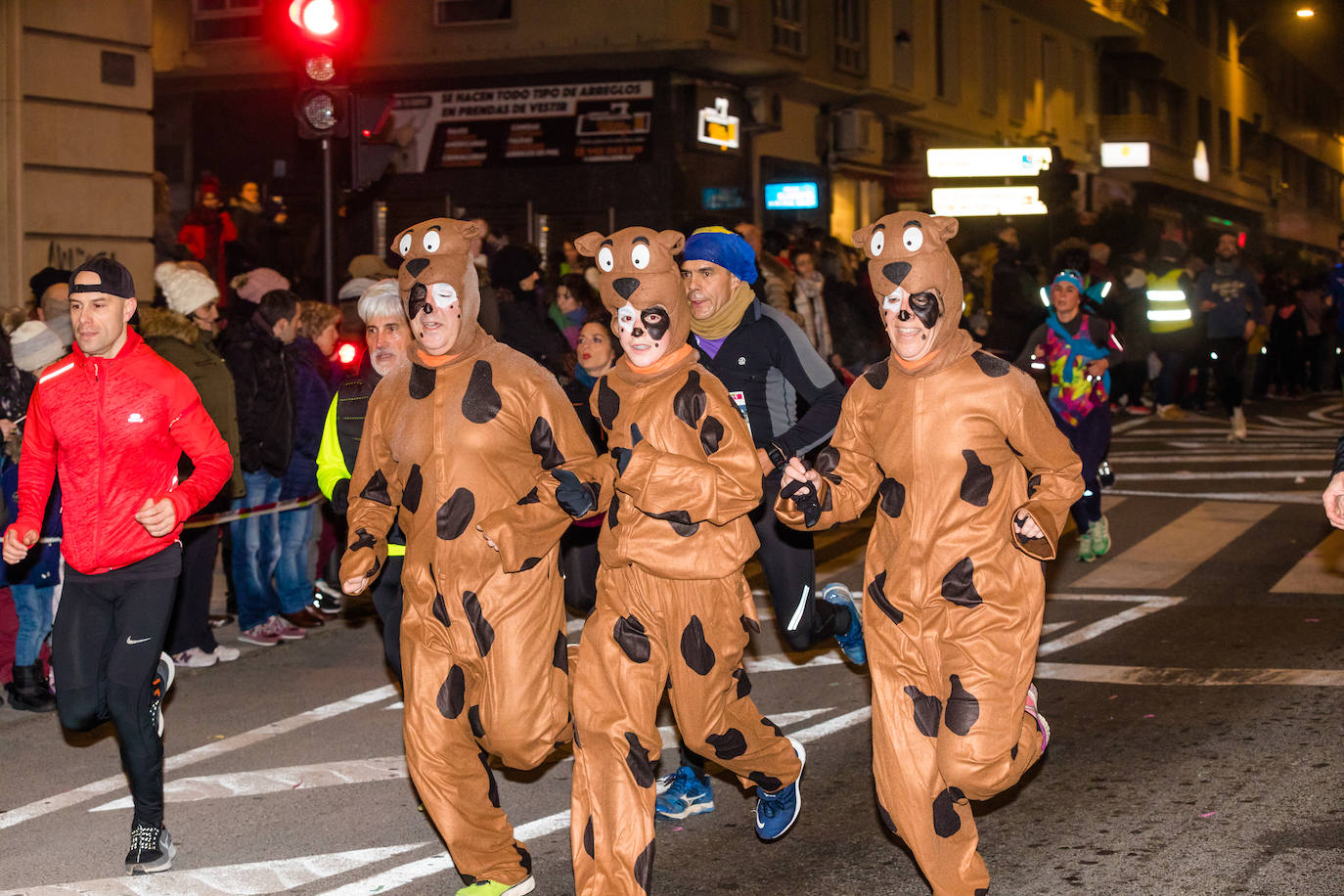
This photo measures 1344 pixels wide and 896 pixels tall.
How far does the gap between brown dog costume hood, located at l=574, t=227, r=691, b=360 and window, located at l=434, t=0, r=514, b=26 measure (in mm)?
21117

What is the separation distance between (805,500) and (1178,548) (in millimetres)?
7405

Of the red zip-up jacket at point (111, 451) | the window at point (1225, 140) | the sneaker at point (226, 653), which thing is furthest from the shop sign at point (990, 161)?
the window at point (1225, 140)

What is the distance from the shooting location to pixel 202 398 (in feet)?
27.3

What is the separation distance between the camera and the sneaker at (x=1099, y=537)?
11.2 metres

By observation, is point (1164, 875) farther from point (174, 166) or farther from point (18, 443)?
point (174, 166)

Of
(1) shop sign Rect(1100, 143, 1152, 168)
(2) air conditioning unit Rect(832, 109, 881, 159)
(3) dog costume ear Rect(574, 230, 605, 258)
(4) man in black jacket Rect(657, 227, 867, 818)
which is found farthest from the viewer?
(1) shop sign Rect(1100, 143, 1152, 168)

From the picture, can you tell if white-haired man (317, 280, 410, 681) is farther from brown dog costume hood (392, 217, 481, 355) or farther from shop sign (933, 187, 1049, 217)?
shop sign (933, 187, 1049, 217)

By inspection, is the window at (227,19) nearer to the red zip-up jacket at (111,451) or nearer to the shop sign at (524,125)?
the shop sign at (524,125)

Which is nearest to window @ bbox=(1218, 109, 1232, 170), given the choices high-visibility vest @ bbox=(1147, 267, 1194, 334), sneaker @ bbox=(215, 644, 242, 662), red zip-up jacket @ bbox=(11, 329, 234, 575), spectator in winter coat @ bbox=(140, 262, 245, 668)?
high-visibility vest @ bbox=(1147, 267, 1194, 334)

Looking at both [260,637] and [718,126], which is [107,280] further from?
[718,126]

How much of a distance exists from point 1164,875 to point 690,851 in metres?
1.55

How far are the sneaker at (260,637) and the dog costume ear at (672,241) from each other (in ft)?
16.0

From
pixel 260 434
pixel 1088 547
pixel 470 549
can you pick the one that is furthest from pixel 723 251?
pixel 1088 547

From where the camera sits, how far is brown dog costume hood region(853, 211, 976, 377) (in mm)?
4875
